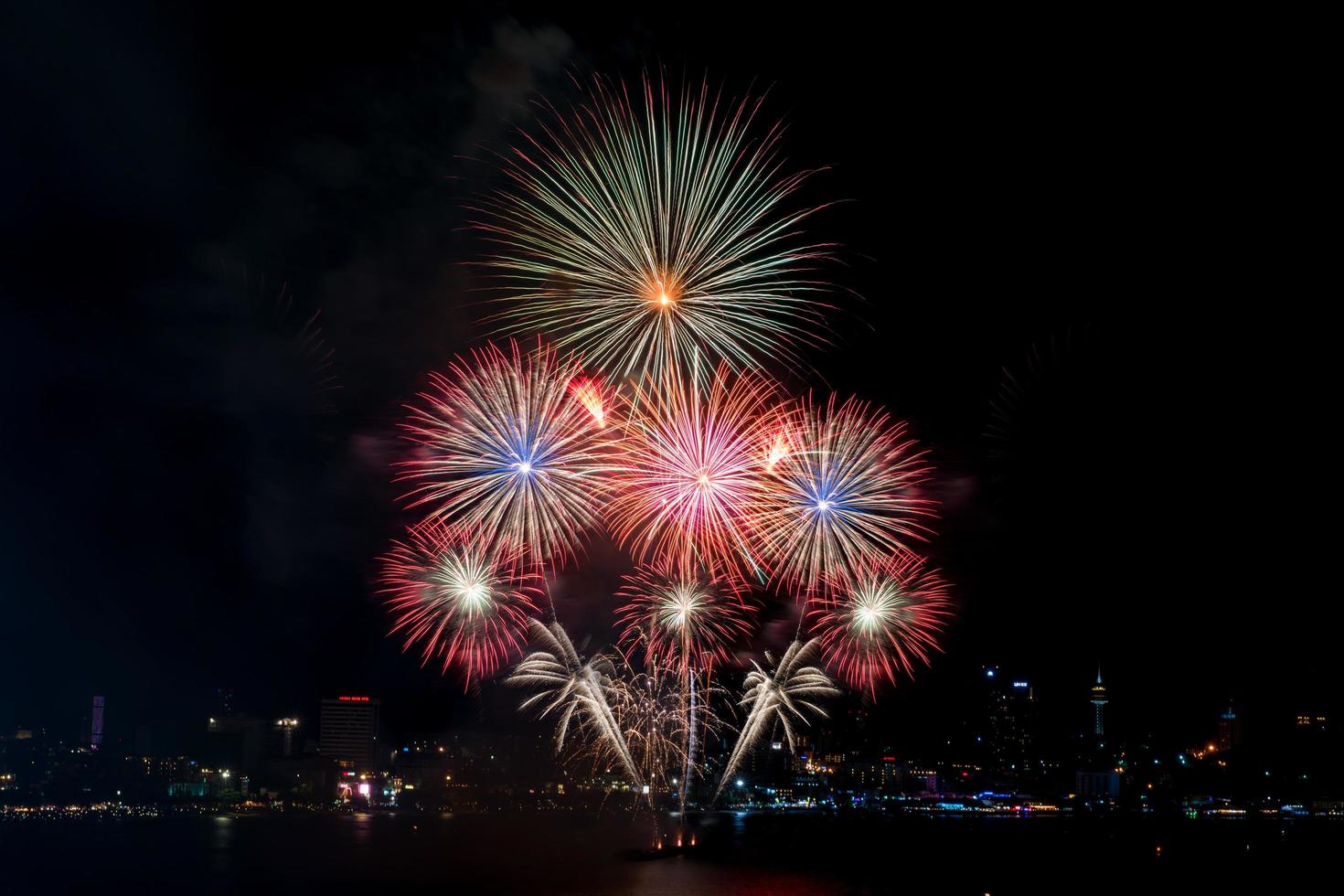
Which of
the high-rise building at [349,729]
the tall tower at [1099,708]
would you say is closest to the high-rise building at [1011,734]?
the tall tower at [1099,708]

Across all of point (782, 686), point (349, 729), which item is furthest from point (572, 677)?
point (349, 729)

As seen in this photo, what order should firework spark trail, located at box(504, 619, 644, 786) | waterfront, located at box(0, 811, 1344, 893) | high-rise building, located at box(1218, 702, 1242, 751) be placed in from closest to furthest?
firework spark trail, located at box(504, 619, 644, 786), waterfront, located at box(0, 811, 1344, 893), high-rise building, located at box(1218, 702, 1242, 751)

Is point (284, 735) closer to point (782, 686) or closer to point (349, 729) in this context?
point (349, 729)

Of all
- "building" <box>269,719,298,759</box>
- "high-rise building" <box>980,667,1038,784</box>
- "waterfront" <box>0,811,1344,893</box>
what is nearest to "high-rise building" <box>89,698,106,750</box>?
"building" <box>269,719,298,759</box>

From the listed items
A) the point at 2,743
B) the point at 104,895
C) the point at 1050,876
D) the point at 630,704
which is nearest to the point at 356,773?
the point at 2,743

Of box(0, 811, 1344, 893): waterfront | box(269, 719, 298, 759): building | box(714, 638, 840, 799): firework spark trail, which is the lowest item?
box(0, 811, 1344, 893): waterfront

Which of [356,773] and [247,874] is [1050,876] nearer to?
[247,874]

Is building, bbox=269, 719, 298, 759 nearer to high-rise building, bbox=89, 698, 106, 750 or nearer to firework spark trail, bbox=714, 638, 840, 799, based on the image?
high-rise building, bbox=89, 698, 106, 750
